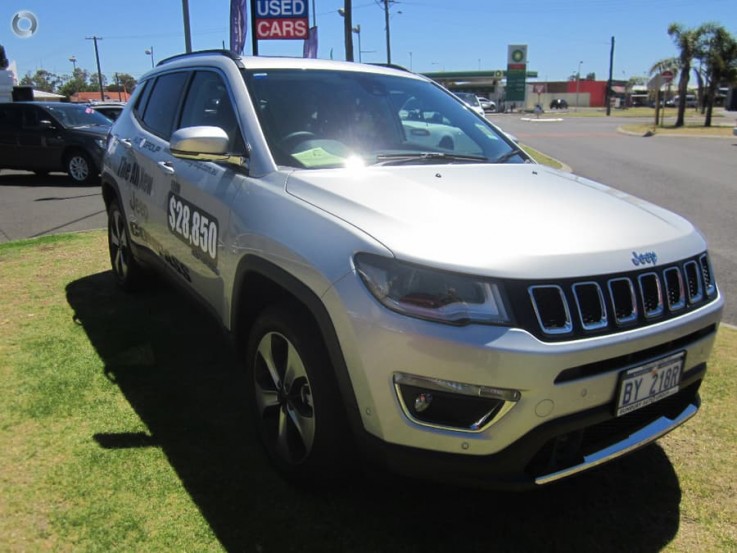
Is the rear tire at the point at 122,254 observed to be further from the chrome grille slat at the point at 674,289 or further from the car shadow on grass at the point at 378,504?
the chrome grille slat at the point at 674,289

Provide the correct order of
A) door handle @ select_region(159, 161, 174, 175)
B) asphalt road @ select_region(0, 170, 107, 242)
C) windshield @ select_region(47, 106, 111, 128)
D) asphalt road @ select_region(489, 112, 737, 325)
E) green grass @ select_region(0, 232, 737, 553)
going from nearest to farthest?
green grass @ select_region(0, 232, 737, 553) < door handle @ select_region(159, 161, 174, 175) < asphalt road @ select_region(489, 112, 737, 325) < asphalt road @ select_region(0, 170, 107, 242) < windshield @ select_region(47, 106, 111, 128)

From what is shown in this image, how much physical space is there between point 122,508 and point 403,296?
5.03 ft

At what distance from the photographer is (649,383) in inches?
92.3

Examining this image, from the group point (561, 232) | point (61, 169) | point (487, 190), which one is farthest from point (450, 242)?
point (61, 169)

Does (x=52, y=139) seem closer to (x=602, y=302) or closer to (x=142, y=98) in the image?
(x=142, y=98)

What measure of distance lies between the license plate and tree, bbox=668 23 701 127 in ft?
128

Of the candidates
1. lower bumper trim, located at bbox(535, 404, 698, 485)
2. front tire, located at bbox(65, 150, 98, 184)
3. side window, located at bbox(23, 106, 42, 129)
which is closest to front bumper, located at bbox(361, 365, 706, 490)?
lower bumper trim, located at bbox(535, 404, 698, 485)

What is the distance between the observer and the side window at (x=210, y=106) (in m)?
3.32

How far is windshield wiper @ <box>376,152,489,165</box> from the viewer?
10.3 ft

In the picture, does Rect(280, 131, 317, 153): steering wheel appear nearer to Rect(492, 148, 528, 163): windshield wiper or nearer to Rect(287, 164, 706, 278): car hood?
Rect(287, 164, 706, 278): car hood

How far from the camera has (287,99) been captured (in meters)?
3.34

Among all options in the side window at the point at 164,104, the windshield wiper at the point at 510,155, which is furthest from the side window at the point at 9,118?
the windshield wiper at the point at 510,155

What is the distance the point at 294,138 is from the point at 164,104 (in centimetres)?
176

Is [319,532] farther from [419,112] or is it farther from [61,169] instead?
[61,169]
